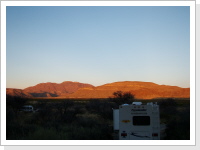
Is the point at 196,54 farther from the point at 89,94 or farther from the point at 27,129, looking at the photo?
the point at 89,94

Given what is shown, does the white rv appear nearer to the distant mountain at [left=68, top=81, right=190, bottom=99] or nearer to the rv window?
the rv window

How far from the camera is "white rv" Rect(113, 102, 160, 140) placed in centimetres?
964

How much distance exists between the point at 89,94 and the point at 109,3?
119 metres

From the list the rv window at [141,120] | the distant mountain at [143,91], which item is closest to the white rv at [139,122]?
the rv window at [141,120]

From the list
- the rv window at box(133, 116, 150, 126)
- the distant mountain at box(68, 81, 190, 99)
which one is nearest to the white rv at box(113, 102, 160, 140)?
the rv window at box(133, 116, 150, 126)

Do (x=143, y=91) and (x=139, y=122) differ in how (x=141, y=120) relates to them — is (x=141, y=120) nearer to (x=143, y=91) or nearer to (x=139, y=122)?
(x=139, y=122)

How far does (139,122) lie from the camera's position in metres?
9.73

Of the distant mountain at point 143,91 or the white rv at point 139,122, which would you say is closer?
the white rv at point 139,122

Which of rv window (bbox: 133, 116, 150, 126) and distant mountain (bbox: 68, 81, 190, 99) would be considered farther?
distant mountain (bbox: 68, 81, 190, 99)

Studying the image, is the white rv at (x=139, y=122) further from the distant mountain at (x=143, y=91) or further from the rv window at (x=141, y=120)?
the distant mountain at (x=143, y=91)

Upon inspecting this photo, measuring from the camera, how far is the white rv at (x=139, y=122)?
9.64m

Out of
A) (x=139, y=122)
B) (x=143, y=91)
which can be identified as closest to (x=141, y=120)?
(x=139, y=122)

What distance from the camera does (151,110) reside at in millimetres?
9812

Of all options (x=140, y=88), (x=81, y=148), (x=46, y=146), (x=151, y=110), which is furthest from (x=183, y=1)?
(x=140, y=88)
